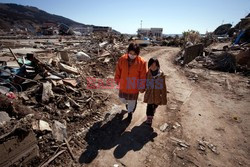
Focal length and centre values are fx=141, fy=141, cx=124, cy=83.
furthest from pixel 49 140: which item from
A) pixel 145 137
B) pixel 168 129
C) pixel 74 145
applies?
pixel 168 129

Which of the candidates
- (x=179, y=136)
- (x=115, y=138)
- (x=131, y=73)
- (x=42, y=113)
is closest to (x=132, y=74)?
(x=131, y=73)

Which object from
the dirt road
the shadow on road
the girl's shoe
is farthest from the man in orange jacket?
the dirt road

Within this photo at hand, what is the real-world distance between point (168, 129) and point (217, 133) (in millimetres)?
1271

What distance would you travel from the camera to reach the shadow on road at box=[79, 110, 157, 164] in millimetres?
3043

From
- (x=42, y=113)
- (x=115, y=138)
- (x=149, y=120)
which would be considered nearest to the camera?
(x=115, y=138)

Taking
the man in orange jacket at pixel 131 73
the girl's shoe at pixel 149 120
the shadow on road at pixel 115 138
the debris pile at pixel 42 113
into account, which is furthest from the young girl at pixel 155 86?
the debris pile at pixel 42 113

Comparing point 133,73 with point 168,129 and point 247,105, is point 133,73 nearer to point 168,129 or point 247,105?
point 168,129

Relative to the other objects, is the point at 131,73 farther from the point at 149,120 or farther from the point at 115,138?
the point at 115,138

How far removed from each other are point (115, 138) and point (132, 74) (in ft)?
5.32

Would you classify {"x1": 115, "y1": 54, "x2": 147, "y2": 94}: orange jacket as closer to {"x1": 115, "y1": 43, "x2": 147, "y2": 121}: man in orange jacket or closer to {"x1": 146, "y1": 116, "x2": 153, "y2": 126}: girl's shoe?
{"x1": 115, "y1": 43, "x2": 147, "y2": 121}: man in orange jacket

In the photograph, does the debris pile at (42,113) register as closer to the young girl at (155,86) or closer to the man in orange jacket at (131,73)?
the man in orange jacket at (131,73)

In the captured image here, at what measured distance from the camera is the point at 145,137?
350cm

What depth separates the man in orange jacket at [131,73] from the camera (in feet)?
→ 11.1

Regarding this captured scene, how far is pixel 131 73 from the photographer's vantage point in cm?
349
